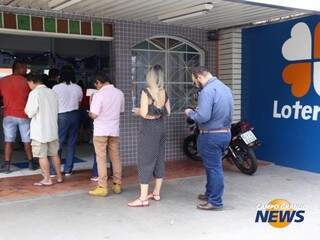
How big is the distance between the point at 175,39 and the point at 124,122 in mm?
1836

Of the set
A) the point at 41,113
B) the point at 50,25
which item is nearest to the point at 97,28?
the point at 50,25

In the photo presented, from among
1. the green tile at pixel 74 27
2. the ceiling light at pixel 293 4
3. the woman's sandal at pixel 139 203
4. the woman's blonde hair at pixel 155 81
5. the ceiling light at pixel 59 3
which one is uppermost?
the ceiling light at pixel 59 3

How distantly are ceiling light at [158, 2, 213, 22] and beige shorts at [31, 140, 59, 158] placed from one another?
2.55m

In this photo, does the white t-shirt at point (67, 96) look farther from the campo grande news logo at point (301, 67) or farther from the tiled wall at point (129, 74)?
the campo grande news logo at point (301, 67)

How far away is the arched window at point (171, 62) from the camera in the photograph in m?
7.55

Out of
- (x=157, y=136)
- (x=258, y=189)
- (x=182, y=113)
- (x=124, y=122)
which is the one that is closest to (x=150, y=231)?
(x=157, y=136)

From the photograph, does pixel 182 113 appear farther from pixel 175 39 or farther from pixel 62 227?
pixel 62 227

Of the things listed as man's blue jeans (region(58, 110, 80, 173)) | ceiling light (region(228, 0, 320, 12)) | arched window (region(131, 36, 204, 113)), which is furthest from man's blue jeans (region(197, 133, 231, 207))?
arched window (region(131, 36, 204, 113))

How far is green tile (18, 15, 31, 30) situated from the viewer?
251 inches

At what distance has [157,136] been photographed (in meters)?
5.09

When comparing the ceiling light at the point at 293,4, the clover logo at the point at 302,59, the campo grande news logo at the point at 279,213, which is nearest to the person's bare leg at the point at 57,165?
the campo grande news logo at the point at 279,213

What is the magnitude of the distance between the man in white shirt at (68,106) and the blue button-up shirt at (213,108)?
2273mm

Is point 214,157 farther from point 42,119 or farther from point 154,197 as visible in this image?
point 42,119

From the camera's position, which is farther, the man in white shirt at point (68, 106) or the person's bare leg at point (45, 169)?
the man in white shirt at point (68, 106)
